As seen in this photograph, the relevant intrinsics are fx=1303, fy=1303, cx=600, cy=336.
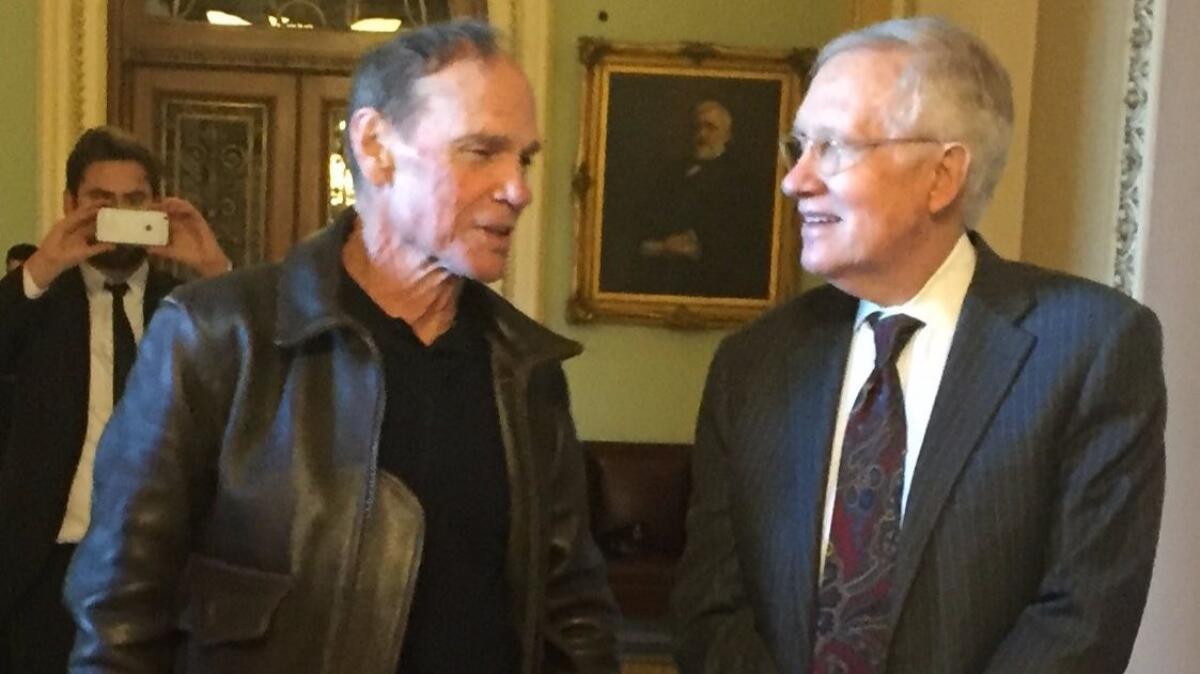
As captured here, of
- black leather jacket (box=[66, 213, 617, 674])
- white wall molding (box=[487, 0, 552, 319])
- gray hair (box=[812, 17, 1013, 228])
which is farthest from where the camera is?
white wall molding (box=[487, 0, 552, 319])

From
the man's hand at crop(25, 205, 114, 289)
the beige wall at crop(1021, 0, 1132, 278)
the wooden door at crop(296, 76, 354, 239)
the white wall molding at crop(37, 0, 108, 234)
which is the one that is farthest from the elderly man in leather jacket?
the white wall molding at crop(37, 0, 108, 234)

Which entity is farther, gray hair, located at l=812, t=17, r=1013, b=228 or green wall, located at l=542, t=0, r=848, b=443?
green wall, located at l=542, t=0, r=848, b=443

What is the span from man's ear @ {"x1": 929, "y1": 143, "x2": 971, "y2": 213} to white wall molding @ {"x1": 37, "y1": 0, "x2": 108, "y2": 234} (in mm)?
3733

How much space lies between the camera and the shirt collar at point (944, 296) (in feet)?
5.05

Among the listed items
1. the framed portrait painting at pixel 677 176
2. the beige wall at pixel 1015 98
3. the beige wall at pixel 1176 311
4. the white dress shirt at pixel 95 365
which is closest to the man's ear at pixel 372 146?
the white dress shirt at pixel 95 365

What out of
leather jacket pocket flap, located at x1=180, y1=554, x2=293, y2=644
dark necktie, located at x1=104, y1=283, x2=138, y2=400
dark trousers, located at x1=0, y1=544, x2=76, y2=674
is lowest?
dark trousers, located at x1=0, y1=544, x2=76, y2=674

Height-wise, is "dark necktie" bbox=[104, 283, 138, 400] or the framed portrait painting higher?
the framed portrait painting

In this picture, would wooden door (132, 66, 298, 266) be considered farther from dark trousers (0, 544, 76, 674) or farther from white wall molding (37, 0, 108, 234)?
dark trousers (0, 544, 76, 674)

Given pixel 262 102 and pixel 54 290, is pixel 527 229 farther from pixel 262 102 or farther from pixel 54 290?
pixel 54 290

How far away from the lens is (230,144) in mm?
4680

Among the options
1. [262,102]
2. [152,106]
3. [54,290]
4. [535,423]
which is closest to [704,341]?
[262,102]

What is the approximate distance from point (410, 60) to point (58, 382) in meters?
1.30

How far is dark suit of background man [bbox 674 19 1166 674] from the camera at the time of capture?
142cm

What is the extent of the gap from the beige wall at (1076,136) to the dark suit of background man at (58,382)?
194cm
